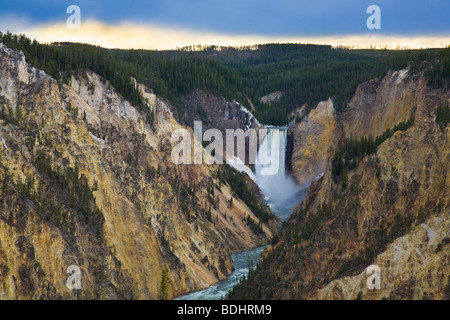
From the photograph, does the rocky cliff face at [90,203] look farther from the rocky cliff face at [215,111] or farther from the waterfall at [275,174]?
the rocky cliff face at [215,111]

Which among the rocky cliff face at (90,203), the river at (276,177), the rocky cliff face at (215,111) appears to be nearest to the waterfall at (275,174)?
the river at (276,177)

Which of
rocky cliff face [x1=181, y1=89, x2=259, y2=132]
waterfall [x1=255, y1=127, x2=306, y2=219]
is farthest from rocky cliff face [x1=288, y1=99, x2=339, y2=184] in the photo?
rocky cliff face [x1=181, y1=89, x2=259, y2=132]

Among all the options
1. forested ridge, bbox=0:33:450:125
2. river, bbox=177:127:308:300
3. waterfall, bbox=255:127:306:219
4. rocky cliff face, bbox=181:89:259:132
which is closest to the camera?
forested ridge, bbox=0:33:450:125

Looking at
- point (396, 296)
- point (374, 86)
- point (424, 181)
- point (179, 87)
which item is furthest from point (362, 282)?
point (179, 87)

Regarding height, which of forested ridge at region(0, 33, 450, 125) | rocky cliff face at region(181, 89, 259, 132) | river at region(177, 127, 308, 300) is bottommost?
river at region(177, 127, 308, 300)

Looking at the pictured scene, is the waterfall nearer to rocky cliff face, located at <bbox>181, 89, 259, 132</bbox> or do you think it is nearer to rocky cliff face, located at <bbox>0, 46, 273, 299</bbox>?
rocky cliff face, located at <bbox>181, 89, 259, 132</bbox>

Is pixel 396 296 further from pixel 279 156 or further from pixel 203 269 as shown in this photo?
pixel 279 156
